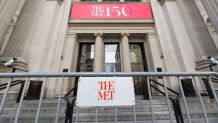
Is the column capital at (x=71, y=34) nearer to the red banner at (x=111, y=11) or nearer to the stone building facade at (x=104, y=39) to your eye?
the stone building facade at (x=104, y=39)

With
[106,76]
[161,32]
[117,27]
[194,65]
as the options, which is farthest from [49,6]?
[194,65]

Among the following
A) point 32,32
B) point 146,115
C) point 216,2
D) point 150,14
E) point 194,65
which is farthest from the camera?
point 150,14

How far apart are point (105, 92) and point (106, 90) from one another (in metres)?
0.03

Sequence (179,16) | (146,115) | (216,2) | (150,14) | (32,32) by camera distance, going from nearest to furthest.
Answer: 1. (146,115)
2. (216,2)
3. (32,32)
4. (179,16)
5. (150,14)

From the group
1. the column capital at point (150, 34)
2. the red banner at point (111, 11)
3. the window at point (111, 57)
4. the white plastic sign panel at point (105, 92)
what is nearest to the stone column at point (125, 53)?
the window at point (111, 57)

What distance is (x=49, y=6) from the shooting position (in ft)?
31.5

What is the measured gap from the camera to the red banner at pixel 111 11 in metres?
9.68

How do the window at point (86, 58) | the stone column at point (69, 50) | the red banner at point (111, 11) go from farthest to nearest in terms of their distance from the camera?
1. the red banner at point (111, 11)
2. the window at point (86, 58)
3. the stone column at point (69, 50)

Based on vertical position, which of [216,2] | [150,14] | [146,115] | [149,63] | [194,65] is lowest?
[146,115]

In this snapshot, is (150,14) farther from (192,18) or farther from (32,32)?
(32,32)

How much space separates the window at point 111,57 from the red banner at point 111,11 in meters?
2.17

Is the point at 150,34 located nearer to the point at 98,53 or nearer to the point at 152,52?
the point at 152,52

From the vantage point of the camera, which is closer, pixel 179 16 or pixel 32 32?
pixel 32 32

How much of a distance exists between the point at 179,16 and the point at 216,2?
2.91 meters
